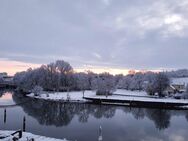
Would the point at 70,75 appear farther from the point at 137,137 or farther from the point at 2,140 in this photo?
the point at 2,140

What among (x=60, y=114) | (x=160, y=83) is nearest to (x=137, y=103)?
(x=160, y=83)

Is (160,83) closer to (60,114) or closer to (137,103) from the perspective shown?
(137,103)

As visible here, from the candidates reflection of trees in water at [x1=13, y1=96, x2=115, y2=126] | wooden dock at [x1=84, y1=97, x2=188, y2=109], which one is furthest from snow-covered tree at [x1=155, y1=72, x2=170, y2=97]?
reflection of trees in water at [x1=13, y1=96, x2=115, y2=126]

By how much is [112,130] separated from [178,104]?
3762 cm

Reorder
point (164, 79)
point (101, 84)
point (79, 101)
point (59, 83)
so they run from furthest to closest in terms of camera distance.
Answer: point (59, 83)
point (101, 84)
point (164, 79)
point (79, 101)

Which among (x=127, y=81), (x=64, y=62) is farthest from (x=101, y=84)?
(x=127, y=81)

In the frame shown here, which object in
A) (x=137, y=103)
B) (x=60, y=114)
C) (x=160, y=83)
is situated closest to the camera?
(x=60, y=114)

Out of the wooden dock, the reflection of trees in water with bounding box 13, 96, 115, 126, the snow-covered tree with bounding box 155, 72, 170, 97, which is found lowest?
the reflection of trees in water with bounding box 13, 96, 115, 126

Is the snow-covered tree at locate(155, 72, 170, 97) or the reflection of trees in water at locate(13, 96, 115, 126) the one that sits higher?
the snow-covered tree at locate(155, 72, 170, 97)

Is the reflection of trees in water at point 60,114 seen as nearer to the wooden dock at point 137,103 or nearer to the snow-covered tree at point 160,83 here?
the wooden dock at point 137,103

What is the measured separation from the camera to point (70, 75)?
11281 cm

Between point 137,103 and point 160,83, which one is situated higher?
point 160,83

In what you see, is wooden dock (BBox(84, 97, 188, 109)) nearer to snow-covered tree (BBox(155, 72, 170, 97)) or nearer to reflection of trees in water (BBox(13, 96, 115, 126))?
reflection of trees in water (BBox(13, 96, 115, 126))

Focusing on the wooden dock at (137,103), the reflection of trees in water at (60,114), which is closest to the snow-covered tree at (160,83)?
the wooden dock at (137,103)
